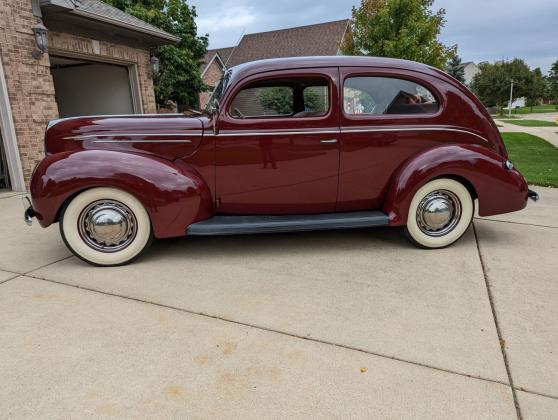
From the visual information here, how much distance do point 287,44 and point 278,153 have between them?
96.5 feet

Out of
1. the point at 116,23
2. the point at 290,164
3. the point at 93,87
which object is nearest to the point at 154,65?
the point at 116,23

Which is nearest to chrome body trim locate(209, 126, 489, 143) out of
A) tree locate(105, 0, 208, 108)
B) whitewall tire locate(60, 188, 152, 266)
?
whitewall tire locate(60, 188, 152, 266)

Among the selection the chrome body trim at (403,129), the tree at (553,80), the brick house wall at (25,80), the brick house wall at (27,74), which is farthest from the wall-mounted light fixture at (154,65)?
the tree at (553,80)

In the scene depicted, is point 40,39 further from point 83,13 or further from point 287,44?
point 287,44

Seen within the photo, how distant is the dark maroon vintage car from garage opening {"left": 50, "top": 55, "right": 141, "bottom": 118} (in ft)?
22.3

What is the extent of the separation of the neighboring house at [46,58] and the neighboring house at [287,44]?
56.2ft

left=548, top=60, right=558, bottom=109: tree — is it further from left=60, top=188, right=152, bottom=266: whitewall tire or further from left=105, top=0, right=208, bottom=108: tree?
left=60, top=188, right=152, bottom=266: whitewall tire

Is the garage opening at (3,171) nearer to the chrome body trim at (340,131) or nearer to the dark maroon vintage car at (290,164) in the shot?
the dark maroon vintage car at (290,164)

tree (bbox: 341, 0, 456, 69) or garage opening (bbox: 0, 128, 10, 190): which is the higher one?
tree (bbox: 341, 0, 456, 69)

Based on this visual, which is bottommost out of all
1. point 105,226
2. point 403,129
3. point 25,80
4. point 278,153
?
point 105,226

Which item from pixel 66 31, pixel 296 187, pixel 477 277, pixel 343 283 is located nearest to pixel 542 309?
pixel 477 277

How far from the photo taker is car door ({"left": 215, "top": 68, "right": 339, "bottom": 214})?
343 centimetres

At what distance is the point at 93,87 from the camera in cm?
1045

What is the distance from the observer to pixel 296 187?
3562 mm
